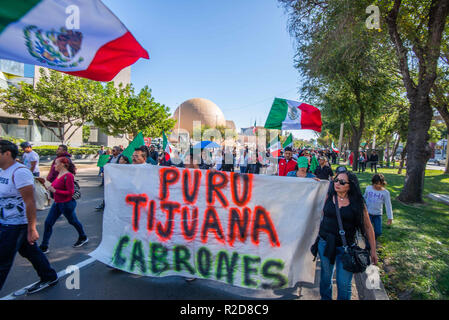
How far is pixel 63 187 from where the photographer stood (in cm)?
420

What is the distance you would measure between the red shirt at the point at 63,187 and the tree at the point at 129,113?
55.8ft

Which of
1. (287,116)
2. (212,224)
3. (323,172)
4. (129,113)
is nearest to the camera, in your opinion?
(212,224)

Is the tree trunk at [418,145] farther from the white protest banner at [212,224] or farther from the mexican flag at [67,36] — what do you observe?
the mexican flag at [67,36]

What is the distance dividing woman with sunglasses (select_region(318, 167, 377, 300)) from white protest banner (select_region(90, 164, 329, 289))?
21 cm

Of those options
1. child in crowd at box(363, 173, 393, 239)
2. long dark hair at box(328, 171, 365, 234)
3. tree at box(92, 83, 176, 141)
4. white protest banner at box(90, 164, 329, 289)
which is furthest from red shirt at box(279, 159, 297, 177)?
tree at box(92, 83, 176, 141)

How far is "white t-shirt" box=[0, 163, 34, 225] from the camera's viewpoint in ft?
8.54

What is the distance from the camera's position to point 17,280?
326 centimetres

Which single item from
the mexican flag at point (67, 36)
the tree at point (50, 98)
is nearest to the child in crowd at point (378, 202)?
the mexican flag at point (67, 36)

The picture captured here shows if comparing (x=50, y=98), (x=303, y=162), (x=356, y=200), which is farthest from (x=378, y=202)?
(x=50, y=98)

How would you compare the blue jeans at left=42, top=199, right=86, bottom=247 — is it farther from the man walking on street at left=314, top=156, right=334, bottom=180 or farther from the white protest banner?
the man walking on street at left=314, top=156, right=334, bottom=180

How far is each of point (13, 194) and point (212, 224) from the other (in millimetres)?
2164

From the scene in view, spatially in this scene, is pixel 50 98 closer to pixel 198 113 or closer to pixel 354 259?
pixel 354 259

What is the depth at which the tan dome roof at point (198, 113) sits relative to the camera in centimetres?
11112
